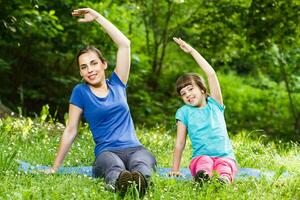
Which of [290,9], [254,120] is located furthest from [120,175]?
[254,120]

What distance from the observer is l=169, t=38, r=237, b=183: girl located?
431cm

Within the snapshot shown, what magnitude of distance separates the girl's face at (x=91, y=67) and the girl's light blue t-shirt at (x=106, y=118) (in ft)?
0.32

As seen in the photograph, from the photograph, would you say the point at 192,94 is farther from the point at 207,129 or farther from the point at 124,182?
the point at 124,182

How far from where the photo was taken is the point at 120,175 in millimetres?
3539

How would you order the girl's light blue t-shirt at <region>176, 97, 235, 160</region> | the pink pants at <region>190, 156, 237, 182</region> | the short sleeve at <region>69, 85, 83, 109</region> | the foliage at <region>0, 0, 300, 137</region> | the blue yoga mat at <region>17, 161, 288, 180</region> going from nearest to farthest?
1. the pink pants at <region>190, 156, 237, 182</region>
2. the blue yoga mat at <region>17, 161, 288, 180</region>
3. the girl's light blue t-shirt at <region>176, 97, 235, 160</region>
4. the short sleeve at <region>69, 85, 83, 109</region>
5. the foliage at <region>0, 0, 300, 137</region>

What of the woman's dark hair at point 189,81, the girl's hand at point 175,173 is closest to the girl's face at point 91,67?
the woman's dark hair at point 189,81

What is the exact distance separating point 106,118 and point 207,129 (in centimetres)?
82

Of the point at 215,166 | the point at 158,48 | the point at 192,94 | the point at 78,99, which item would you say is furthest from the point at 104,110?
the point at 158,48

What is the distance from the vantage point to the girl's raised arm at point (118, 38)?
4.54 metres

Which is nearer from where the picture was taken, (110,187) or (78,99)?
(110,187)

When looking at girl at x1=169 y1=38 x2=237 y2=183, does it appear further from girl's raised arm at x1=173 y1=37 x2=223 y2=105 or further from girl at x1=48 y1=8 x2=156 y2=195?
girl at x1=48 y1=8 x2=156 y2=195

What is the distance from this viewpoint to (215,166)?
420cm

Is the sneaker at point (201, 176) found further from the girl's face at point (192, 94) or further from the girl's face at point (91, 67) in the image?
the girl's face at point (91, 67)

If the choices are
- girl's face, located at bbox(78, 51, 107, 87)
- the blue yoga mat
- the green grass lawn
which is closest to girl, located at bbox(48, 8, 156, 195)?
girl's face, located at bbox(78, 51, 107, 87)
